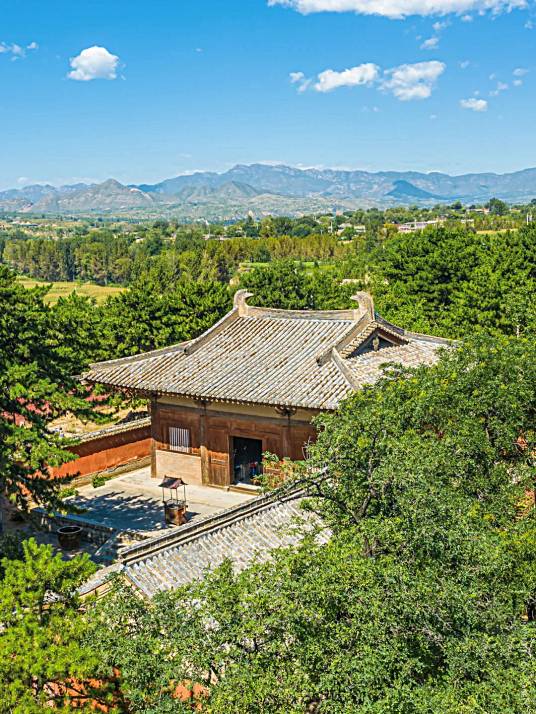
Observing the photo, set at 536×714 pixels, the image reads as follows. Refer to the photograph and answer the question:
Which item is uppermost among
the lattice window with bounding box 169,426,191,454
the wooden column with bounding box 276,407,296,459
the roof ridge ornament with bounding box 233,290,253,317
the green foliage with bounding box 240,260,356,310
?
the roof ridge ornament with bounding box 233,290,253,317

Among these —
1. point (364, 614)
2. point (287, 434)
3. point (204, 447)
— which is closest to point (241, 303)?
point (204, 447)

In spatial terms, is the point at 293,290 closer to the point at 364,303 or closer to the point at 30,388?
the point at 364,303

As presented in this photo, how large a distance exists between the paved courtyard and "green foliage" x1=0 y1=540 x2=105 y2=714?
9.27 m

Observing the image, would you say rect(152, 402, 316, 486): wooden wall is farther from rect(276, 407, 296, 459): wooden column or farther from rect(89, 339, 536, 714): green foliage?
rect(89, 339, 536, 714): green foliage

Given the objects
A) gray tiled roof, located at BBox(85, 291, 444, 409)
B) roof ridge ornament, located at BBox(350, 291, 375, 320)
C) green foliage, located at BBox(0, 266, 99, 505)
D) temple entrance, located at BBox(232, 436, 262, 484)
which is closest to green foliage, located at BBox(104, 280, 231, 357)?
gray tiled roof, located at BBox(85, 291, 444, 409)

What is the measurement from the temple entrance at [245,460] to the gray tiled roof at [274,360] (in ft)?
6.46

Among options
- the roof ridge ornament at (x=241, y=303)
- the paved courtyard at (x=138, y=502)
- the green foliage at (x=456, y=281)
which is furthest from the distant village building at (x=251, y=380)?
the green foliage at (x=456, y=281)

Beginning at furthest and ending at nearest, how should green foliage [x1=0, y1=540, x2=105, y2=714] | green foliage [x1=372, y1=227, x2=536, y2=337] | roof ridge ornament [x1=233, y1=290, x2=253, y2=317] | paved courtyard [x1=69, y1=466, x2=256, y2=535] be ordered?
green foliage [x1=372, y1=227, x2=536, y2=337] < roof ridge ornament [x1=233, y1=290, x2=253, y2=317] < paved courtyard [x1=69, y1=466, x2=256, y2=535] < green foliage [x1=0, y1=540, x2=105, y2=714]

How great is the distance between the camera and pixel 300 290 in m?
45.2

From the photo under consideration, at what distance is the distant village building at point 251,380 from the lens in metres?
20.2

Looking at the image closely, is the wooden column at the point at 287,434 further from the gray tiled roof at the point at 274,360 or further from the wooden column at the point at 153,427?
the wooden column at the point at 153,427

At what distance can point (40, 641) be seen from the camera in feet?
27.2

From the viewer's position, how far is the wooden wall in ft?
66.9

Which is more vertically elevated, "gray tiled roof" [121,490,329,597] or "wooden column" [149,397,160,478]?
"gray tiled roof" [121,490,329,597]
